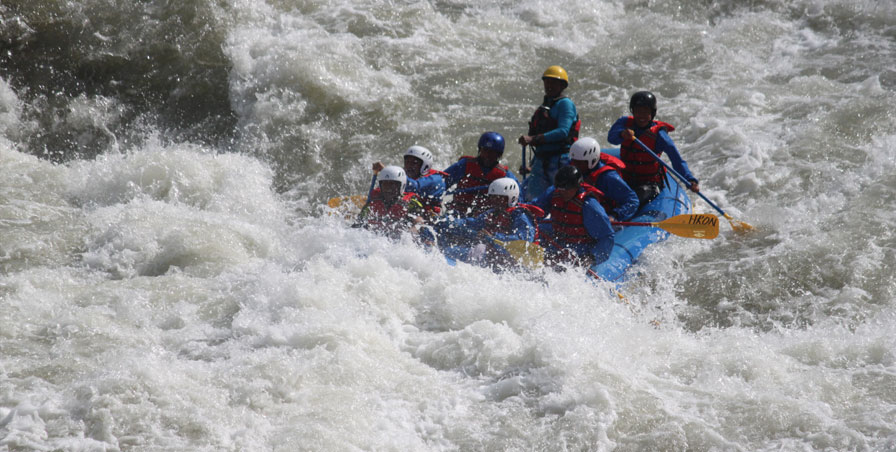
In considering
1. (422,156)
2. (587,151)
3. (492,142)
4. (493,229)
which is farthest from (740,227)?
(422,156)

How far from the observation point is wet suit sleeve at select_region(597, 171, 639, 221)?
21.3ft

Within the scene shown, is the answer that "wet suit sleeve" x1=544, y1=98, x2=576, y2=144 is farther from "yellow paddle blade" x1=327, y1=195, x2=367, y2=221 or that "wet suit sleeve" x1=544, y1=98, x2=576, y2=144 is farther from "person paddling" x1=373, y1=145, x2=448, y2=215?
"yellow paddle blade" x1=327, y1=195, x2=367, y2=221

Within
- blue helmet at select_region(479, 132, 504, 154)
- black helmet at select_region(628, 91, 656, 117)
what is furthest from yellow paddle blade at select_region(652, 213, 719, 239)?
blue helmet at select_region(479, 132, 504, 154)

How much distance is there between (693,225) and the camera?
6.47 metres

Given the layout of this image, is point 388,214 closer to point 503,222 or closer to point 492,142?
point 503,222

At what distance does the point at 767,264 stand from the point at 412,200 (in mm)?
3098

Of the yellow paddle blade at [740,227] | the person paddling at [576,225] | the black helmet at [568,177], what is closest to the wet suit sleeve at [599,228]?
the person paddling at [576,225]

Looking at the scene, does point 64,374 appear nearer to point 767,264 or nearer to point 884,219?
point 767,264

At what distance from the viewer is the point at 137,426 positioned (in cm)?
417

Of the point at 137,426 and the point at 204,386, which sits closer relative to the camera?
the point at 137,426

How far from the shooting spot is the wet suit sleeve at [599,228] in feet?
19.8

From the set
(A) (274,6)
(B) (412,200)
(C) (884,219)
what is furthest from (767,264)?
(A) (274,6)

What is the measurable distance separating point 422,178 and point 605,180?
1.60 meters

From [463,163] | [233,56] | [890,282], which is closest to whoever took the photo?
[890,282]
